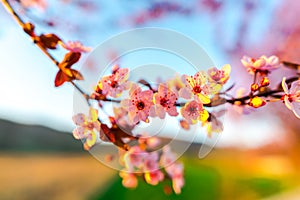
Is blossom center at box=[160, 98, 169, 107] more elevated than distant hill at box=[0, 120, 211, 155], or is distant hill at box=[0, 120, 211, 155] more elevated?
blossom center at box=[160, 98, 169, 107]

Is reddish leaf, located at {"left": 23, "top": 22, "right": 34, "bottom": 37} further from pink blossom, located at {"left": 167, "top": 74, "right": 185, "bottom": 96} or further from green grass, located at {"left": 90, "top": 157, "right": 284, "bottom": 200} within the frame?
green grass, located at {"left": 90, "top": 157, "right": 284, "bottom": 200}

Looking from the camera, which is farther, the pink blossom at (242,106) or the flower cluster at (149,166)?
the flower cluster at (149,166)

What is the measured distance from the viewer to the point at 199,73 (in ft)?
1.82

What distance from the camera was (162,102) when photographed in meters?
0.57

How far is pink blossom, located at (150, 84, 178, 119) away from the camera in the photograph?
0.56m

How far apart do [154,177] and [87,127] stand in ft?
0.95

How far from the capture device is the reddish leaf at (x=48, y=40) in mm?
628

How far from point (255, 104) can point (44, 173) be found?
11.1 ft

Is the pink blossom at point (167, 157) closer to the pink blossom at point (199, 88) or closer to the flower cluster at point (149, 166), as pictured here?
the flower cluster at point (149, 166)

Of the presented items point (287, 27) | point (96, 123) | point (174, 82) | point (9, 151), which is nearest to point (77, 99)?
point (96, 123)

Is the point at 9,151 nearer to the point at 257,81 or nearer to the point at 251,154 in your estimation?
the point at 251,154

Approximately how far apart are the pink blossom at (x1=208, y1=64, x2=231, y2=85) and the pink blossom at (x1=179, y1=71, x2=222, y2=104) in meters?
0.01

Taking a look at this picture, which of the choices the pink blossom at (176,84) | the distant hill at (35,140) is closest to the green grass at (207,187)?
the distant hill at (35,140)

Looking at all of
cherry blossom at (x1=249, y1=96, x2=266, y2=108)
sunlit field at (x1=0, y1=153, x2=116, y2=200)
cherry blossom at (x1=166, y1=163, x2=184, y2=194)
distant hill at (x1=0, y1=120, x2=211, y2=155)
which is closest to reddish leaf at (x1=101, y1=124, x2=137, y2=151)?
cherry blossom at (x1=249, y1=96, x2=266, y2=108)
